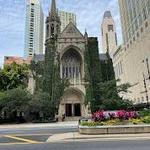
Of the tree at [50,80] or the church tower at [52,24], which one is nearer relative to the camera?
the tree at [50,80]

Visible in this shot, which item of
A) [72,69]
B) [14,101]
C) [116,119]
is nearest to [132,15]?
[72,69]

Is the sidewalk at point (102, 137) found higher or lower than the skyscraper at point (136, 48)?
lower

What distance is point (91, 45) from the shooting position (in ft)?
173

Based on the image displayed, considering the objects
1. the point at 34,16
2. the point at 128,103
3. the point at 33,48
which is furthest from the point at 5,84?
the point at 34,16

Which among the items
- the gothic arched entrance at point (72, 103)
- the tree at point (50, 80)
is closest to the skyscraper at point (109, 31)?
the tree at point (50, 80)

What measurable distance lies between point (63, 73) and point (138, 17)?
2884 cm

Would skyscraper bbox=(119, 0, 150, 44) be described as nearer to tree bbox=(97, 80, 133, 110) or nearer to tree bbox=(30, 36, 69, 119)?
tree bbox=(97, 80, 133, 110)

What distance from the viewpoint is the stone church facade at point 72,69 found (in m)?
51.2

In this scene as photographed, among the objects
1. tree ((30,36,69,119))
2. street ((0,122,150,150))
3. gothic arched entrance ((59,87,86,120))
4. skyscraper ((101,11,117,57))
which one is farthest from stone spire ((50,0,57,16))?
skyscraper ((101,11,117,57))

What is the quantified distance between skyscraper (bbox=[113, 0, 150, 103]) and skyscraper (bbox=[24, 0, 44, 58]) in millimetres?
84090

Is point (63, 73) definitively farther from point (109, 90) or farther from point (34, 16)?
point (34, 16)

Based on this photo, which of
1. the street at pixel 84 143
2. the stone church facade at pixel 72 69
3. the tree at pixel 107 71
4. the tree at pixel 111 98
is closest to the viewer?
the street at pixel 84 143

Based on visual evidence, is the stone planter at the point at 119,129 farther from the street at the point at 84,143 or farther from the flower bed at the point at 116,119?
the street at the point at 84,143

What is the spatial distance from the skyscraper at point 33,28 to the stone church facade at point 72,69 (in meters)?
108
